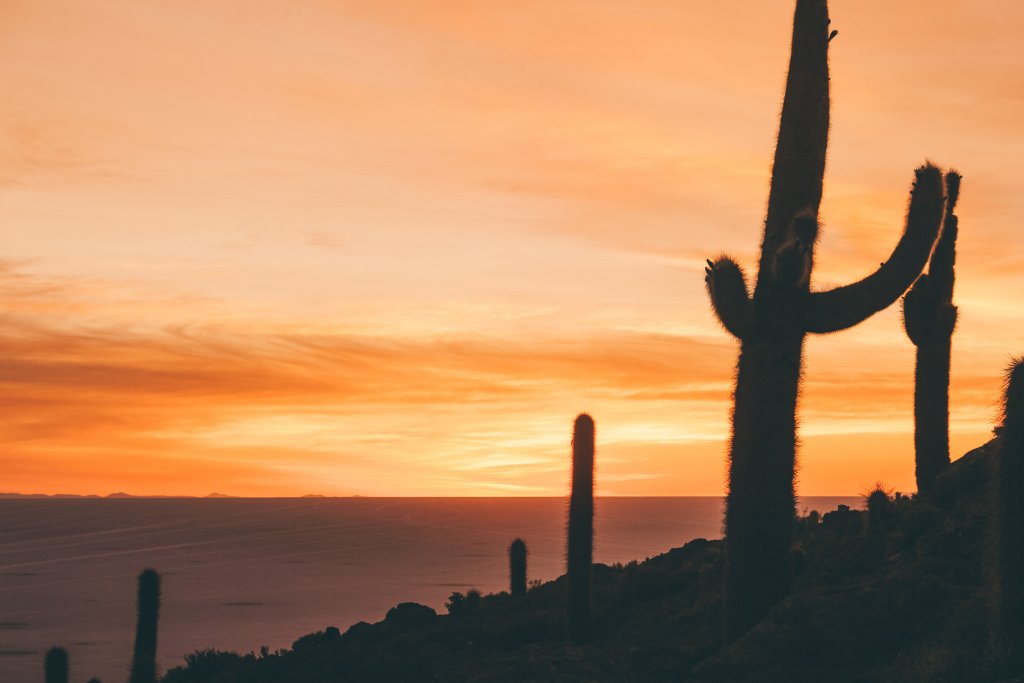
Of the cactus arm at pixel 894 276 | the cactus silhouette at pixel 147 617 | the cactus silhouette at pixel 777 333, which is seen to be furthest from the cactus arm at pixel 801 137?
the cactus silhouette at pixel 147 617

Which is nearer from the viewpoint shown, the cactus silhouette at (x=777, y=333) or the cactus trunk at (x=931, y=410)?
the cactus silhouette at (x=777, y=333)

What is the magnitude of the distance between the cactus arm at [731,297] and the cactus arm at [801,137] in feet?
1.53

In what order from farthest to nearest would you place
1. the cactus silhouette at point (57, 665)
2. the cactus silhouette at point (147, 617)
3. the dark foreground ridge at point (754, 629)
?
the cactus silhouette at point (57, 665) → the cactus silhouette at point (147, 617) → the dark foreground ridge at point (754, 629)

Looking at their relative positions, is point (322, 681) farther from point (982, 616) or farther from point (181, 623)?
point (181, 623)

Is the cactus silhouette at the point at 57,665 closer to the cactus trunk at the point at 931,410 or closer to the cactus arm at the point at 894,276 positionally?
the cactus arm at the point at 894,276

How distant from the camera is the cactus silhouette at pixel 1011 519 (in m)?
10.6

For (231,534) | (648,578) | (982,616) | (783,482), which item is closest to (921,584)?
(982,616)

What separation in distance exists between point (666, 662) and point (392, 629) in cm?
645

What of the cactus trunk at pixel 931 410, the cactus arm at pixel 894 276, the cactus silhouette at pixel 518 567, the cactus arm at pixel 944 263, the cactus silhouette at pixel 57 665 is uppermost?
the cactus arm at pixel 944 263

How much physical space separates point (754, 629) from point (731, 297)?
4396 millimetres

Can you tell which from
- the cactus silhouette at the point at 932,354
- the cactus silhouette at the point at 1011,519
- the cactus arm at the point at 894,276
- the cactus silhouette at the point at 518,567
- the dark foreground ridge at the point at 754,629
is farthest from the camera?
the cactus silhouette at the point at 518,567

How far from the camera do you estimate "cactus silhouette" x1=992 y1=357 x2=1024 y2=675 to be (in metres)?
10.6

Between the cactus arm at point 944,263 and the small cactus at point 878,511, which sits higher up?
the cactus arm at point 944,263

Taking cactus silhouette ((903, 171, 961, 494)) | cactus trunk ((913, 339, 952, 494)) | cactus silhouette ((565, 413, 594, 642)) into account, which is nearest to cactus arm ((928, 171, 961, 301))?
cactus silhouette ((903, 171, 961, 494))
